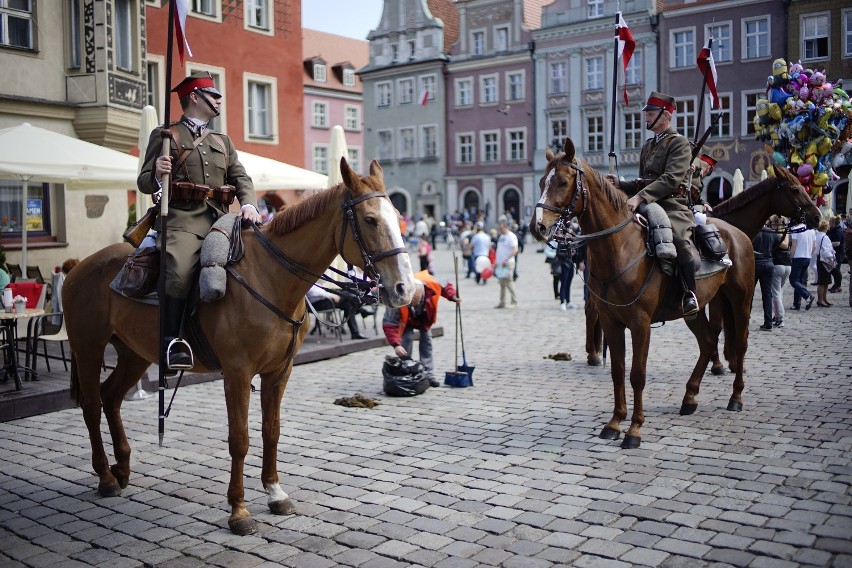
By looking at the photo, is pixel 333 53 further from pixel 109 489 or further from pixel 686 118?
pixel 109 489

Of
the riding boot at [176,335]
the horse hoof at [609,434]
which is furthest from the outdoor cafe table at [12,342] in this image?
the horse hoof at [609,434]

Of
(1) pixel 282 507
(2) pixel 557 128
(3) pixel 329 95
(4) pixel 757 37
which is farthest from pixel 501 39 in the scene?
(1) pixel 282 507

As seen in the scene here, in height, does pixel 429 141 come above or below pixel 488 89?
below

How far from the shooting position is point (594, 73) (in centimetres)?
5006

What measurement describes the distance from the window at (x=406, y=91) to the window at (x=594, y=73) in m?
14.1

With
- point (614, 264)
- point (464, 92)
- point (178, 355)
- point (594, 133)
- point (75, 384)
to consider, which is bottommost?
point (75, 384)

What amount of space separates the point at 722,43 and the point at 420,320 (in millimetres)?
31577

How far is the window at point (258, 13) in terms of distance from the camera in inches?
1065

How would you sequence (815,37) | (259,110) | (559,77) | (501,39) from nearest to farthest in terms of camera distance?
(815,37) < (259,110) < (559,77) < (501,39)

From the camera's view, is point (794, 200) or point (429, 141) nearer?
point (794, 200)

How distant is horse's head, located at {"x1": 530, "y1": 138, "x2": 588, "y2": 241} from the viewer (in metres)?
7.07

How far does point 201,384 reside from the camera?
10.5 m

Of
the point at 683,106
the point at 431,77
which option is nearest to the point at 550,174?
the point at 683,106

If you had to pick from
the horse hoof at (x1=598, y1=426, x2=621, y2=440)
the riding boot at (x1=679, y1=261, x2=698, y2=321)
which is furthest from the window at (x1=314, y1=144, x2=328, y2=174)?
the horse hoof at (x1=598, y1=426, x2=621, y2=440)
